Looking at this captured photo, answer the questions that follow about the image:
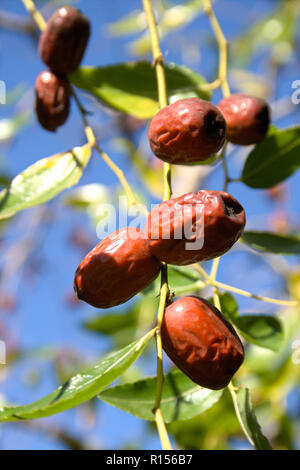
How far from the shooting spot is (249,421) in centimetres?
104

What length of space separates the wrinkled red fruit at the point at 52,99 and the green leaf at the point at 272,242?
23.6 inches

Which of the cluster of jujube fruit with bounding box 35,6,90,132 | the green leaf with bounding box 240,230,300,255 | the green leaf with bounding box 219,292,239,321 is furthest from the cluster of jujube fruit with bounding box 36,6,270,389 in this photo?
the cluster of jujube fruit with bounding box 35,6,90,132

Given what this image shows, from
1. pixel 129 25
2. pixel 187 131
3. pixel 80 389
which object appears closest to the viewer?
pixel 80 389

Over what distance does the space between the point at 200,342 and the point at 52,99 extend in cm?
82

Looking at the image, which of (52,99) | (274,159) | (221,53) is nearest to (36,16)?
(52,99)

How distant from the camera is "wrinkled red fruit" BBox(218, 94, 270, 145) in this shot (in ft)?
4.29

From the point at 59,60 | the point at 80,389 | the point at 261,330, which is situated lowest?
the point at 261,330

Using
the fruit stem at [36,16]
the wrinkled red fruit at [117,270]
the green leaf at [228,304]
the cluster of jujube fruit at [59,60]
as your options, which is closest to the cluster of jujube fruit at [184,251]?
the wrinkled red fruit at [117,270]

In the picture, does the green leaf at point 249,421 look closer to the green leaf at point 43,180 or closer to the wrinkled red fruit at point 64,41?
the green leaf at point 43,180

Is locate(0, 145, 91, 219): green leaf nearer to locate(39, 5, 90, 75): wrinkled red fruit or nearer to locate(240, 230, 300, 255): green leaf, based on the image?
locate(39, 5, 90, 75): wrinkled red fruit

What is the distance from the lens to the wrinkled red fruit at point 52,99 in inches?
55.9

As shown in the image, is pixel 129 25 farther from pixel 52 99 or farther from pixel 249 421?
pixel 249 421

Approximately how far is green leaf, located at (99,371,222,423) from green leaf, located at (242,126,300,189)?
0.59m

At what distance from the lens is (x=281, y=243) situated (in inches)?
Result: 54.4
